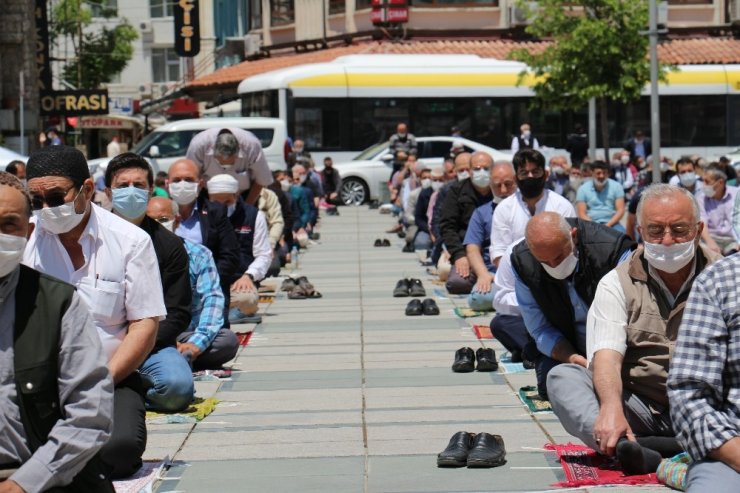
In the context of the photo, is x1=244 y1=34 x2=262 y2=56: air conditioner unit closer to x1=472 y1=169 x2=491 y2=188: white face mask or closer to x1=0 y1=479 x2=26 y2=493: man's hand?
x1=472 y1=169 x2=491 y2=188: white face mask

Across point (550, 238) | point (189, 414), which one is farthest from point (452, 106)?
point (550, 238)

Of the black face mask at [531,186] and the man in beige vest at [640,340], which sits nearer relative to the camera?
the man in beige vest at [640,340]

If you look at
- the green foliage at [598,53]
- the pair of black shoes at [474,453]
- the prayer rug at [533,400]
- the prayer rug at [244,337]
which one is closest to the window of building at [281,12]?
the green foliage at [598,53]

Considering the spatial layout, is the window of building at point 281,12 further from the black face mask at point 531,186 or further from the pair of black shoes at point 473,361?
the pair of black shoes at point 473,361

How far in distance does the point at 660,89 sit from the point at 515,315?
1210 inches

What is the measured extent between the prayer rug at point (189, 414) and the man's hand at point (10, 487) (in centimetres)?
429

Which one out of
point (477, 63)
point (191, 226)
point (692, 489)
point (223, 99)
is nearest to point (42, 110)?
point (223, 99)

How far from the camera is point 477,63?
4081cm

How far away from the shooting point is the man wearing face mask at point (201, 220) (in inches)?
452

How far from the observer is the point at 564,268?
8.29 m

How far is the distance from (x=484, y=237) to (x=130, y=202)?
18.7 ft

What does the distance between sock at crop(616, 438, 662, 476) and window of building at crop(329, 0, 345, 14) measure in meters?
47.3

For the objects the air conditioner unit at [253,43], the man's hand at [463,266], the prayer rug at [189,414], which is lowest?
the prayer rug at [189,414]

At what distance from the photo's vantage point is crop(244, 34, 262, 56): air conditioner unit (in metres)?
57.3
